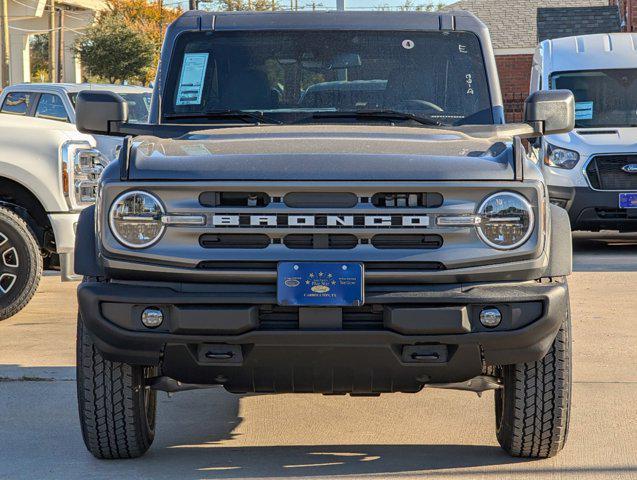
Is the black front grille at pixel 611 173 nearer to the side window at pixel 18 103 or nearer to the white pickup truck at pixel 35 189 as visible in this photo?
the white pickup truck at pixel 35 189

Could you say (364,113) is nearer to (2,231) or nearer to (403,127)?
(403,127)

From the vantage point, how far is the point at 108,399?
544 centimetres

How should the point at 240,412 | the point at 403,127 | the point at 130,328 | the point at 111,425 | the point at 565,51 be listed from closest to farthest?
the point at 130,328 < the point at 111,425 < the point at 403,127 < the point at 240,412 < the point at 565,51

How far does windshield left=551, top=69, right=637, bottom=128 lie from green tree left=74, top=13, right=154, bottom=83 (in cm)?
4003

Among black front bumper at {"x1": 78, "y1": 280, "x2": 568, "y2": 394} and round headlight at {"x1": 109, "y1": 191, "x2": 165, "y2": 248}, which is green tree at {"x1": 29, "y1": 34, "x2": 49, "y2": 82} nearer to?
round headlight at {"x1": 109, "y1": 191, "x2": 165, "y2": 248}

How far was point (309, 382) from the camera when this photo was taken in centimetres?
515

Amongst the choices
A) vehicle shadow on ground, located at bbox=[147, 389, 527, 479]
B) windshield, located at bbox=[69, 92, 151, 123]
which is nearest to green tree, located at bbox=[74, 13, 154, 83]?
windshield, located at bbox=[69, 92, 151, 123]

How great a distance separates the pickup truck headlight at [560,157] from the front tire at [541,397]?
9.21 meters

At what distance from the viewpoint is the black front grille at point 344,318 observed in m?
5.00

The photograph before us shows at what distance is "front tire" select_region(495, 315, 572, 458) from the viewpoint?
17.6ft

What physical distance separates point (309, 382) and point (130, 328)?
0.71 metres

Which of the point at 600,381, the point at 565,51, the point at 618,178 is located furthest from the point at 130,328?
the point at 565,51

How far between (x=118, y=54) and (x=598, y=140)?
41.1 m

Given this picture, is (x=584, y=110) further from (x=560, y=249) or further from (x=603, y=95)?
(x=560, y=249)
